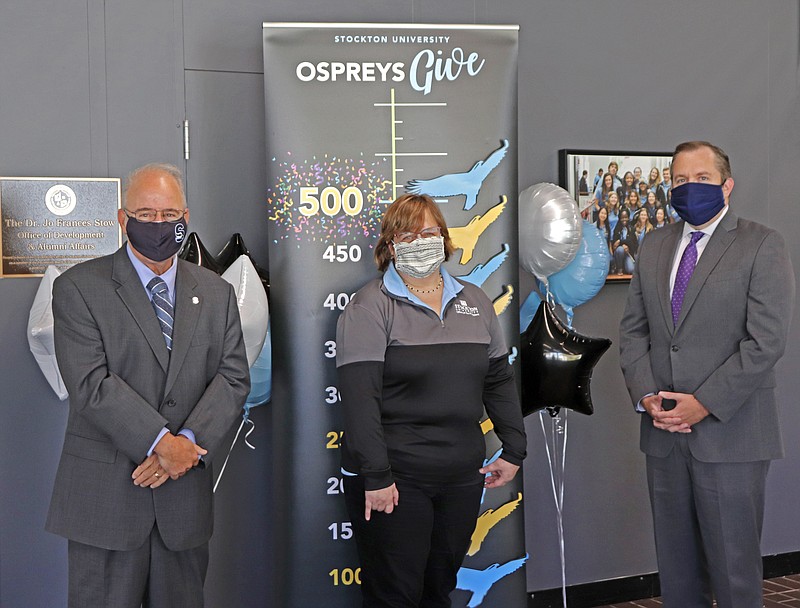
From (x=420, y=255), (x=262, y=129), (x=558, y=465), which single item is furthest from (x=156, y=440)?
(x=558, y=465)

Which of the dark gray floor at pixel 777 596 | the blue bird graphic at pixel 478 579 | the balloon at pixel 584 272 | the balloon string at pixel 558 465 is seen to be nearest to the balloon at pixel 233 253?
the balloon at pixel 584 272

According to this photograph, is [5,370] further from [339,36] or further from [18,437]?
[339,36]

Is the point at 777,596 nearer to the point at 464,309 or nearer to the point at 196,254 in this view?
the point at 464,309

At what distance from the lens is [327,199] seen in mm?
3195

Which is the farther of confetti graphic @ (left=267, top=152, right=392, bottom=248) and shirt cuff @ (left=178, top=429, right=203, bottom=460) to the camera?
confetti graphic @ (left=267, top=152, right=392, bottom=248)

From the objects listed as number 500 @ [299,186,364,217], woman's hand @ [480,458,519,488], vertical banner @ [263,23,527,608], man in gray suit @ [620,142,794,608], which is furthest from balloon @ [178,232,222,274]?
man in gray suit @ [620,142,794,608]

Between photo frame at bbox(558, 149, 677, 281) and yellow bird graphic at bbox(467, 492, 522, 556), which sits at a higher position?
photo frame at bbox(558, 149, 677, 281)

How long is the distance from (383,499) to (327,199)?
3.67ft

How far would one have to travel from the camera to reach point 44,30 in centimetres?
328

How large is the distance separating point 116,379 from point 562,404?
177cm

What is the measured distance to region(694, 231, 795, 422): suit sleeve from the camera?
9.07 ft

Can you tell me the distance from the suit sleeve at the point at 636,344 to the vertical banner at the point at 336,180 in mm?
599

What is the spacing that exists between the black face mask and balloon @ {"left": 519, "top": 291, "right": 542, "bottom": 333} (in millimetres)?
→ 1617

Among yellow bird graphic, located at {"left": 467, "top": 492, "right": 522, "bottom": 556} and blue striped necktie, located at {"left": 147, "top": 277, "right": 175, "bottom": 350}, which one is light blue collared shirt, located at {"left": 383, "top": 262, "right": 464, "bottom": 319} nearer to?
blue striped necktie, located at {"left": 147, "top": 277, "right": 175, "bottom": 350}
